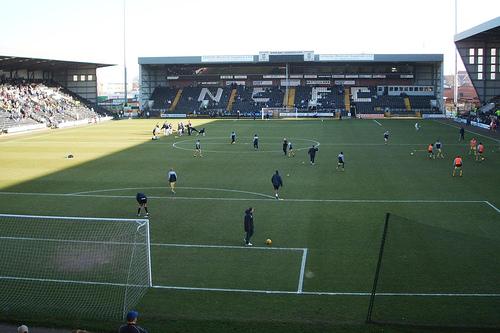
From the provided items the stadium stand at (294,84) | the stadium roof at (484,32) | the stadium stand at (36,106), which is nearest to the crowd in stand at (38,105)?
the stadium stand at (36,106)

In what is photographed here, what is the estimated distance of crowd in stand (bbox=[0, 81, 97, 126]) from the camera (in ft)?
233

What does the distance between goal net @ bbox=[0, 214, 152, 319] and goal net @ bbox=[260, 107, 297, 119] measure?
70.7 metres

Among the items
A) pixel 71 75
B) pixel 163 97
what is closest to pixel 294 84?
pixel 163 97

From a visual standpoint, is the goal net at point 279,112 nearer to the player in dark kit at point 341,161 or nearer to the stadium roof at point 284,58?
A: the stadium roof at point 284,58

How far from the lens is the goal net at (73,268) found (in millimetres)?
13805

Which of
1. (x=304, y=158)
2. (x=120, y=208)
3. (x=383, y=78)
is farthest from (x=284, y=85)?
(x=120, y=208)

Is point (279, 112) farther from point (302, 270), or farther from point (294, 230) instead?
point (302, 270)

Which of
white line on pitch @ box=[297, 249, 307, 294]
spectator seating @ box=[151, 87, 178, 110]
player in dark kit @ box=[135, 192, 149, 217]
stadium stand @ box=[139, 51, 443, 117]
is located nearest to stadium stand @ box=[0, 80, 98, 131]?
spectator seating @ box=[151, 87, 178, 110]

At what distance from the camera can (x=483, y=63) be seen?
8175 cm

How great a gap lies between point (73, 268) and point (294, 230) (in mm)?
7793

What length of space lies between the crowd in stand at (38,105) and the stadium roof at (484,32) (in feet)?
177

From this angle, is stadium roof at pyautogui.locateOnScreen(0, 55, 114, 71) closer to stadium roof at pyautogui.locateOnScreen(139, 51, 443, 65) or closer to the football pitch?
stadium roof at pyautogui.locateOnScreen(139, 51, 443, 65)

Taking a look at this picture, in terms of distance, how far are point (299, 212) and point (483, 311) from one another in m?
11.0

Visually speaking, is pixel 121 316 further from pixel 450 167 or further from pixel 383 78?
pixel 383 78
